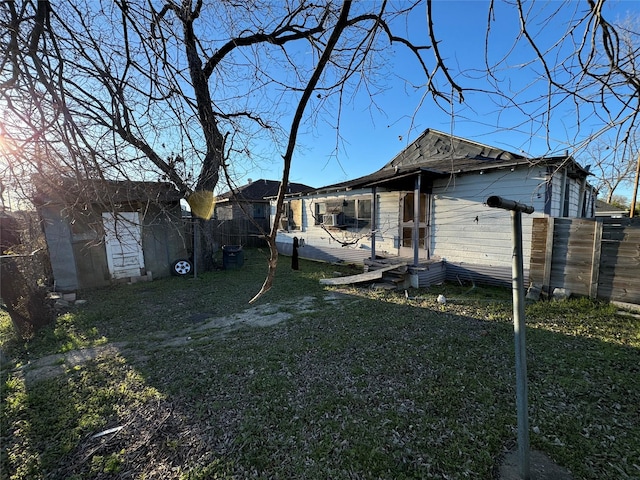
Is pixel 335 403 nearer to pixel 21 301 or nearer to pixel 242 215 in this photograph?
pixel 21 301

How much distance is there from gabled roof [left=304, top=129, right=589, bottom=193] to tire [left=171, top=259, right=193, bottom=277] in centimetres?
528

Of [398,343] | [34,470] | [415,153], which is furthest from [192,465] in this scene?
[415,153]

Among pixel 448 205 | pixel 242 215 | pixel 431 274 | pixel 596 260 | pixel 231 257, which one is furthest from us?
pixel 242 215

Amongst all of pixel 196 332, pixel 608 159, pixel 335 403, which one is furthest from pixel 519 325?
pixel 196 332

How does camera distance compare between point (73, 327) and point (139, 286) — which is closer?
point (73, 327)

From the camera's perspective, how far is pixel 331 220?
33.9ft

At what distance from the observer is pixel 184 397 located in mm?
2697

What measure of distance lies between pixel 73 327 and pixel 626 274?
368 inches

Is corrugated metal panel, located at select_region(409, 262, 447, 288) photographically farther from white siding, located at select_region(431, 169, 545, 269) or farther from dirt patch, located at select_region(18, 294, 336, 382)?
dirt patch, located at select_region(18, 294, 336, 382)

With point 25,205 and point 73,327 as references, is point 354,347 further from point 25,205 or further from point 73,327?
point 73,327

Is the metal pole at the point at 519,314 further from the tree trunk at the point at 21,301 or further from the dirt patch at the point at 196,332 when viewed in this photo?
the tree trunk at the point at 21,301

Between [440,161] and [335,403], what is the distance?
838 centimetres

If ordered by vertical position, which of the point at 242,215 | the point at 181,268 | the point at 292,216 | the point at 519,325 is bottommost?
the point at 181,268

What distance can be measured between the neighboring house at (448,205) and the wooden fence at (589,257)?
0.82 metres
